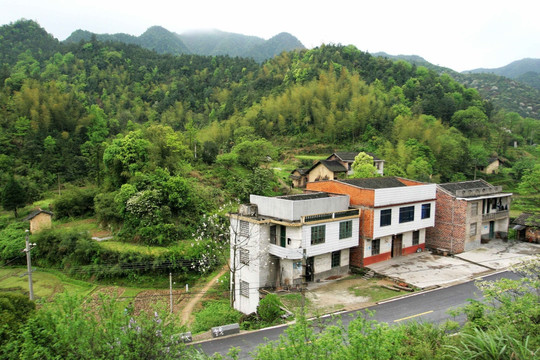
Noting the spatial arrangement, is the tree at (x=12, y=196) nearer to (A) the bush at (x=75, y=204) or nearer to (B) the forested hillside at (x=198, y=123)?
(B) the forested hillside at (x=198, y=123)

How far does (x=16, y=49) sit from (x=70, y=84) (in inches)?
890

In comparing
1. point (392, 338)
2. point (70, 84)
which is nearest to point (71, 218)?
point (392, 338)

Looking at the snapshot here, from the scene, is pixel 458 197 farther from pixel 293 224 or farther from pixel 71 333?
pixel 71 333

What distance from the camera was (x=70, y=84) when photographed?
67.4 m

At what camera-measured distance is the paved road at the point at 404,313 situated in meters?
11.9

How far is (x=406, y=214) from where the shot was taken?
65.6 ft

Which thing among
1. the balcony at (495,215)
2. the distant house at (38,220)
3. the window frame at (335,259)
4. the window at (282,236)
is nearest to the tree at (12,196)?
the distant house at (38,220)

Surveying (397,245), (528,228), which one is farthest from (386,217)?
(528,228)

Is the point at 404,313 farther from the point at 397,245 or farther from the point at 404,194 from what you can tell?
the point at 404,194

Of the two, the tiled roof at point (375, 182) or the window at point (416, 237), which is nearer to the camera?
the tiled roof at point (375, 182)

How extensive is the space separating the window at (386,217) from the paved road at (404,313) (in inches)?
165

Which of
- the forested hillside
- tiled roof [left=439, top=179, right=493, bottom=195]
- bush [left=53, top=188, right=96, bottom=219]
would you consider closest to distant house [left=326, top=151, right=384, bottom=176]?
the forested hillside

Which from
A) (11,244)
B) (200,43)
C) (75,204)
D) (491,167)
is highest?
(200,43)

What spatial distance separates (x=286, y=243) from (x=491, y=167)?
38496mm
